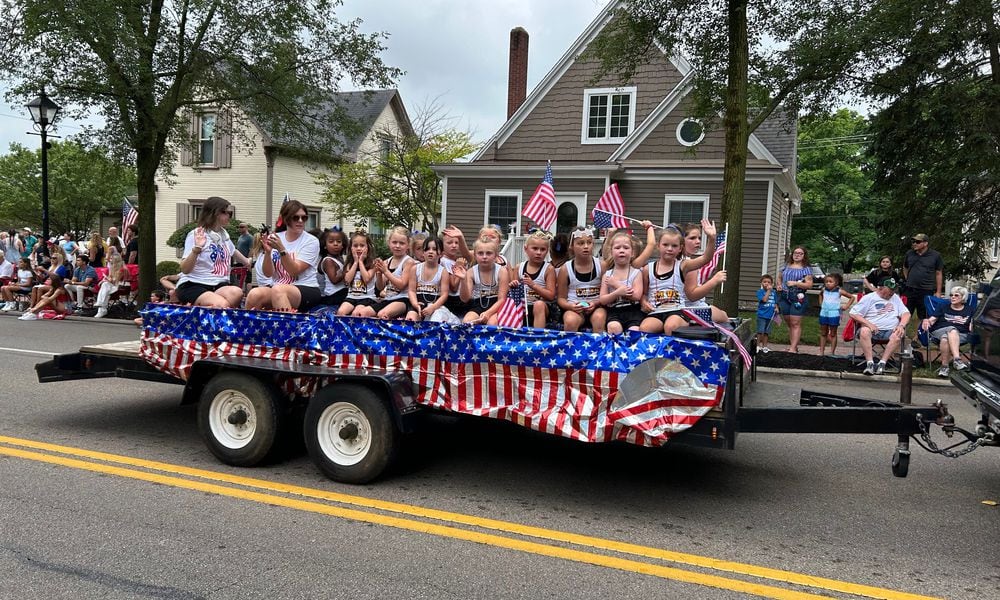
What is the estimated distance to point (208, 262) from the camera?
6133mm

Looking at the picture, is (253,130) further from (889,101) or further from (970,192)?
(970,192)

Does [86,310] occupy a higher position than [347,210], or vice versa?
[347,210]

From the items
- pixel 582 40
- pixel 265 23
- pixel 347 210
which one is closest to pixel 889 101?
pixel 582 40

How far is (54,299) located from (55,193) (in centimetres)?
2633

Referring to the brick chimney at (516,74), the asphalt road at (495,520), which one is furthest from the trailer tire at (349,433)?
the brick chimney at (516,74)

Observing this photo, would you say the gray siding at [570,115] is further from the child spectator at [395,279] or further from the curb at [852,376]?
the child spectator at [395,279]

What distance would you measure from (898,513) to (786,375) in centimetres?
608

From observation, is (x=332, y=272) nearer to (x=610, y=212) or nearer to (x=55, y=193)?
(x=610, y=212)

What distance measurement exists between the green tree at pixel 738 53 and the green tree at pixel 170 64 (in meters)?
6.22

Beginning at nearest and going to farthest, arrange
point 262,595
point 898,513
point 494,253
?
point 262,595 → point 898,513 → point 494,253

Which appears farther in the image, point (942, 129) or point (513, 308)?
point (942, 129)

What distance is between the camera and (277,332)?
5176 mm

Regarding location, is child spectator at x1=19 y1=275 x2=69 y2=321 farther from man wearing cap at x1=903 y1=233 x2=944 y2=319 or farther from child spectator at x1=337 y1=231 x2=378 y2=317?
man wearing cap at x1=903 y1=233 x2=944 y2=319

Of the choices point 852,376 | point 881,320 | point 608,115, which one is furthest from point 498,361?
point 608,115
